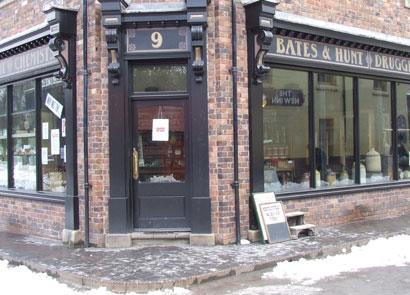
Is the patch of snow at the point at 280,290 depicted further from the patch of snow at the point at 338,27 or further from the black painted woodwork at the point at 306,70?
the patch of snow at the point at 338,27

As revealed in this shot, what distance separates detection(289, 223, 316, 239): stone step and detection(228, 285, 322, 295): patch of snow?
2671mm

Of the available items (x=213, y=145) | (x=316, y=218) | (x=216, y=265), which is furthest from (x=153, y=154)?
(x=316, y=218)

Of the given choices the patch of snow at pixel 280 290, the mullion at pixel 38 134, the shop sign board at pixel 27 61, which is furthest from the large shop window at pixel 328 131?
the mullion at pixel 38 134

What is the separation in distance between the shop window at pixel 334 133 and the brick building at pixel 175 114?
118mm

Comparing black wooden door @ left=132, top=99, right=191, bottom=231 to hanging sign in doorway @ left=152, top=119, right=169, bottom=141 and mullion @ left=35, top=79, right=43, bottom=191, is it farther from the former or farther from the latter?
mullion @ left=35, top=79, right=43, bottom=191

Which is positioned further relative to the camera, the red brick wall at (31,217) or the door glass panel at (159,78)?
the red brick wall at (31,217)

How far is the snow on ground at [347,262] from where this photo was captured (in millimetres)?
7074

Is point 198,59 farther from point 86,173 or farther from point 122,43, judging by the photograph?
point 86,173

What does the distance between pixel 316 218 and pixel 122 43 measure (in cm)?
482

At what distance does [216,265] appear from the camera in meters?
7.29

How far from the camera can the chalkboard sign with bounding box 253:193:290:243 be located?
347 inches

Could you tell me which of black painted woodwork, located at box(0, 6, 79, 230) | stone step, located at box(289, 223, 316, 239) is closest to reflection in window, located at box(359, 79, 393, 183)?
stone step, located at box(289, 223, 316, 239)

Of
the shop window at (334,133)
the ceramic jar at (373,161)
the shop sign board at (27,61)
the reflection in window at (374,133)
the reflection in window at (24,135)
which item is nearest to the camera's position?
the shop sign board at (27,61)

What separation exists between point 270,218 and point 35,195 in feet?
15.0
